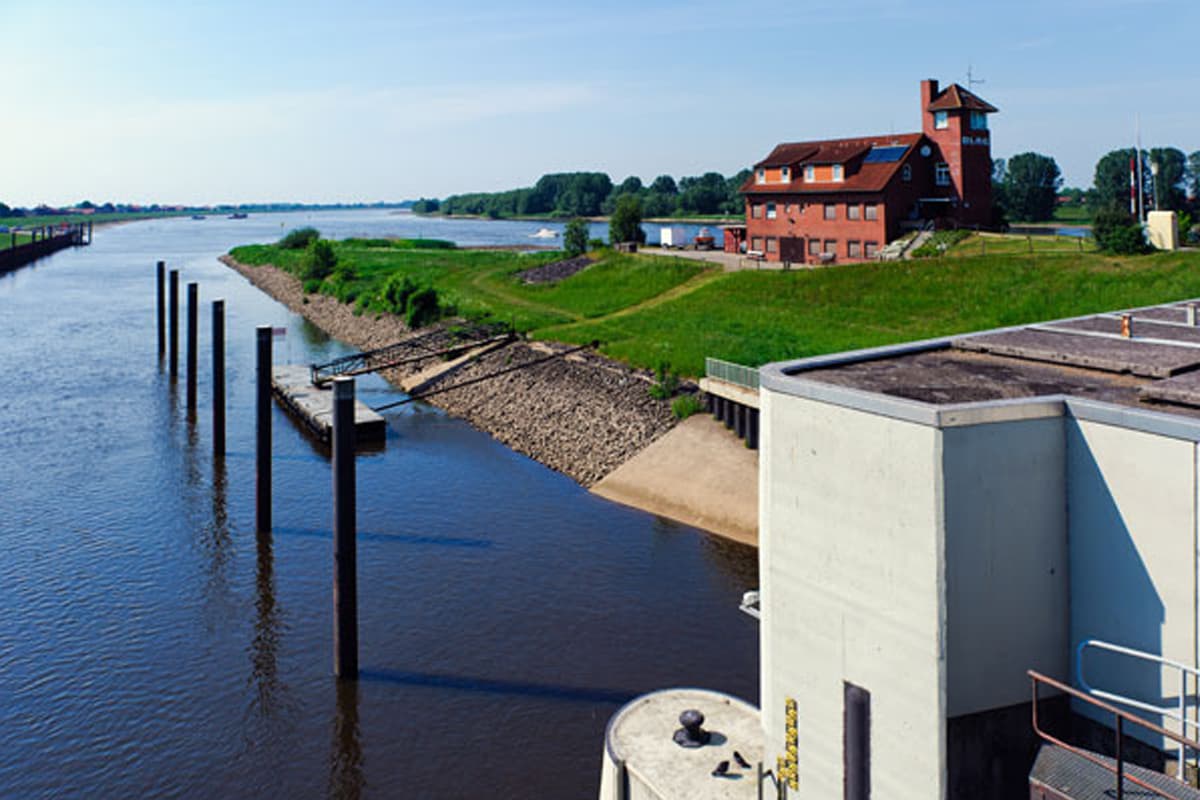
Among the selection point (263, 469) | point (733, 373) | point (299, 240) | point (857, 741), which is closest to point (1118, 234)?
point (733, 373)

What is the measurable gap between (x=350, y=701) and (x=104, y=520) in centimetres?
1601

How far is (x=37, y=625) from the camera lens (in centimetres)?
2702

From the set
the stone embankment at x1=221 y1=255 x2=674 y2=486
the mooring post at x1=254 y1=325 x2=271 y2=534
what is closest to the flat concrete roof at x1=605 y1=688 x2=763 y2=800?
the mooring post at x1=254 y1=325 x2=271 y2=534

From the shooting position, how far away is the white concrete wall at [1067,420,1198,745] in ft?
39.5

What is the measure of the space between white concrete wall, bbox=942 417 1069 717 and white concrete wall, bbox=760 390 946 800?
331 millimetres

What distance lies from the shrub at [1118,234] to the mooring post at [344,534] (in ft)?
141

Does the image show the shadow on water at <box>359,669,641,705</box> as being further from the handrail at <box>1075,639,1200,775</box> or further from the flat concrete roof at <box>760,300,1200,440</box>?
the handrail at <box>1075,639,1200,775</box>

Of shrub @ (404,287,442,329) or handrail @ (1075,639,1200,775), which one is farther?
shrub @ (404,287,442,329)

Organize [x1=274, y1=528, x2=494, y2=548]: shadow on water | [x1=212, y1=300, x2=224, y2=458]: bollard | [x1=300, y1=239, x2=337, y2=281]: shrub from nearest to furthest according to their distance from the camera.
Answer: [x1=274, y1=528, x2=494, y2=548]: shadow on water, [x1=212, y1=300, x2=224, y2=458]: bollard, [x1=300, y1=239, x2=337, y2=281]: shrub

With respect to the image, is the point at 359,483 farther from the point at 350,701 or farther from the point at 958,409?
the point at 958,409

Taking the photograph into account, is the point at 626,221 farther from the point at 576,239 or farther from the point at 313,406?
the point at 313,406

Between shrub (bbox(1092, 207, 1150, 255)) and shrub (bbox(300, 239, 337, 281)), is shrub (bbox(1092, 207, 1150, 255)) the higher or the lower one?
the lower one

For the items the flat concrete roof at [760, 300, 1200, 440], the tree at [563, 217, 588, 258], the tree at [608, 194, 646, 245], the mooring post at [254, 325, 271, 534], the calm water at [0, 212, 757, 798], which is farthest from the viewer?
the tree at [563, 217, 588, 258]

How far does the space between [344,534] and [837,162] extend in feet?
176
